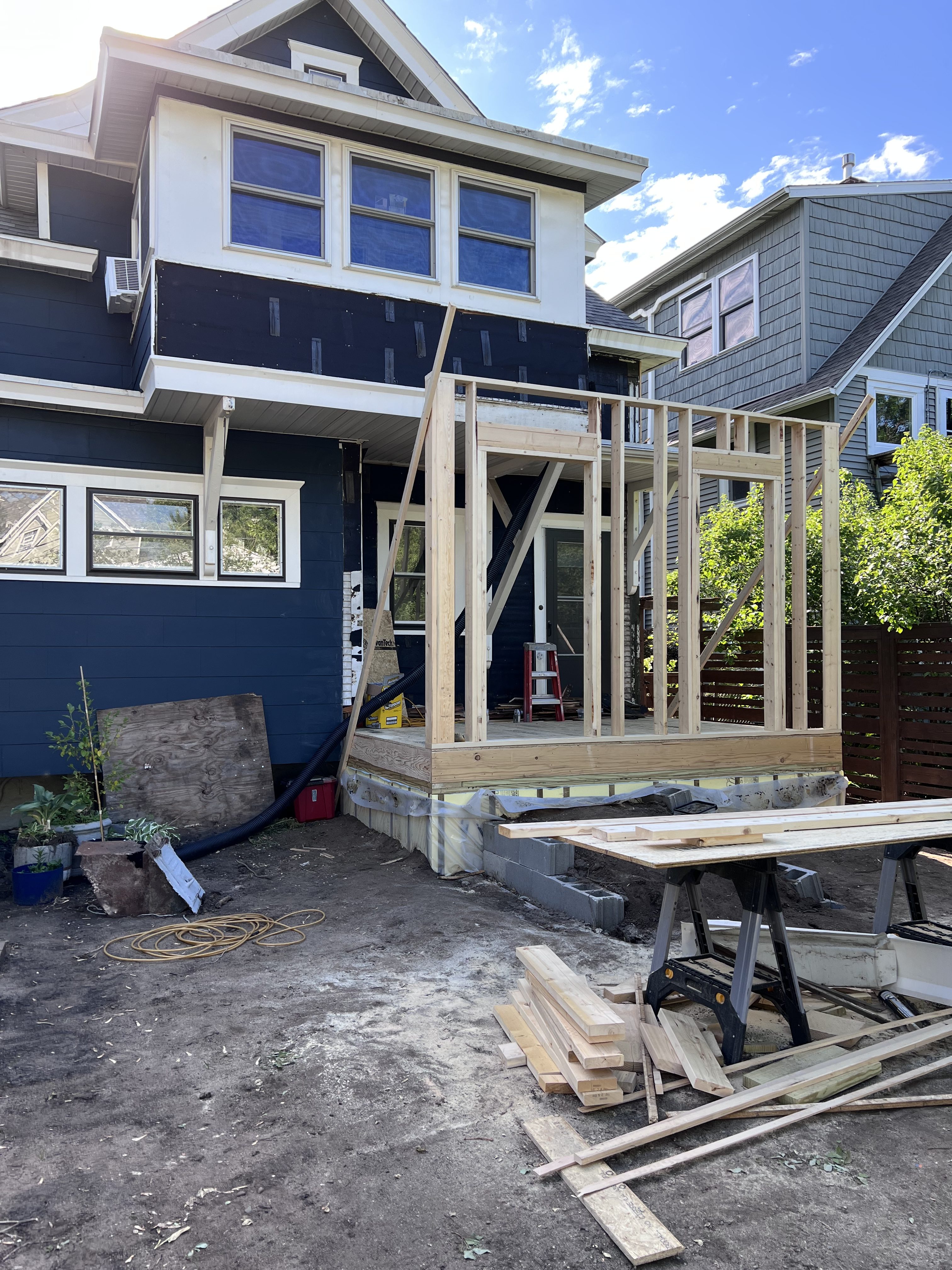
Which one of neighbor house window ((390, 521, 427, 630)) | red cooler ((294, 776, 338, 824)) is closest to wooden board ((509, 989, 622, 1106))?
red cooler ((294, 776, 338, 824))

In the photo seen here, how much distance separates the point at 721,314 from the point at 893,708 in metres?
9.71

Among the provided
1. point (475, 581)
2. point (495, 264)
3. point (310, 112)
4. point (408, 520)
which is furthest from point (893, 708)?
point (310, 112)

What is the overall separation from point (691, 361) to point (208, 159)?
11079 millimetres

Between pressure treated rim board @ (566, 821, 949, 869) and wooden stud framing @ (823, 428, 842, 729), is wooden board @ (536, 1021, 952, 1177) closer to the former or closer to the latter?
pressure treated rim board @ (566, 821, 949, 869)

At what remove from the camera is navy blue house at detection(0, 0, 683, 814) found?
25.0 ft

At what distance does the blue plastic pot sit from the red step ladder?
16.6 feet

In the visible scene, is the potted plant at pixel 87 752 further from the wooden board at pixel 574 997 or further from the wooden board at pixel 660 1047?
the wooden board at pixel 660 1047

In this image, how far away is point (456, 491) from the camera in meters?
10.4

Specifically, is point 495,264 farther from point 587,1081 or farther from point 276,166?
point 587,1081

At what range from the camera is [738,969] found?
346 cm

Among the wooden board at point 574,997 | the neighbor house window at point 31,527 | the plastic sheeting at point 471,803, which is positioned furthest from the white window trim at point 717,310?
the wooden board at point 574,997

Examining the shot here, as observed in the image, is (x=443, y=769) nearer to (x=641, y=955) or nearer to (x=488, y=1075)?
(x=641, y=955)

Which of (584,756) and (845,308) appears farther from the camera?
(845,308)

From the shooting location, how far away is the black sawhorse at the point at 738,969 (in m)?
3.41
